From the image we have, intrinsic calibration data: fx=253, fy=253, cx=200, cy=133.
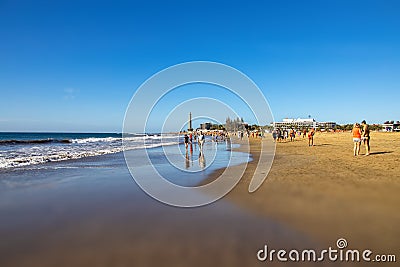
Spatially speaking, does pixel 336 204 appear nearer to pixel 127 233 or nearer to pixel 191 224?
pixel 191 224

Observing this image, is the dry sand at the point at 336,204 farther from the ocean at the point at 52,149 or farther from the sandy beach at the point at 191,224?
the ocean at the point at 52,149

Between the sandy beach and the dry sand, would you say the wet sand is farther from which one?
the dry sand

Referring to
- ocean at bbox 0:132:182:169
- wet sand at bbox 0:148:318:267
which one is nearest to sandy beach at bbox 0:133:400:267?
wet sand at bbox 0:148:318:267

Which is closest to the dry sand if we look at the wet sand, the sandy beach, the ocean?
the sandy beach

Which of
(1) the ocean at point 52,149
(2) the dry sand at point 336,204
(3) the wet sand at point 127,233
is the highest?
(2) the dry sand at point 336,204

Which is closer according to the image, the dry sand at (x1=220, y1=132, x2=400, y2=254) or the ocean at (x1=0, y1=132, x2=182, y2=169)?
the dry sand at (x1=220, y1=132, x2=400, y2=254)

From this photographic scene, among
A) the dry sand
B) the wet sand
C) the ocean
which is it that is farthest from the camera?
the ocean

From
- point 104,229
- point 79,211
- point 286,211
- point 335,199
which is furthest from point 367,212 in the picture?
point 79,211

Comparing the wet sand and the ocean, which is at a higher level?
the wet sand

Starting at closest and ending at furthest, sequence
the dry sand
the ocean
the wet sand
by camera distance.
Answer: the wet sand < the dry sand < the ocean

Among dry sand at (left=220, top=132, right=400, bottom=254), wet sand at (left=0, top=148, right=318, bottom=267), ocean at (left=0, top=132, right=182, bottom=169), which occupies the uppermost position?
dry sand at (left=220, top=132, right=400, bottom=254)

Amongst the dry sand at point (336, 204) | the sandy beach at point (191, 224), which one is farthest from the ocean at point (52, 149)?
the dry sand at point (336, 204)

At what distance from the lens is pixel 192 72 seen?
10797 millimetres

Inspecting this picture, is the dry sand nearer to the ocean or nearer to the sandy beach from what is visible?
the sandy beach
